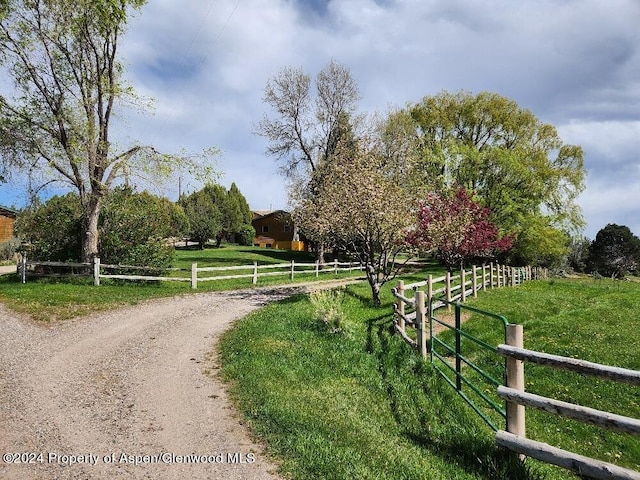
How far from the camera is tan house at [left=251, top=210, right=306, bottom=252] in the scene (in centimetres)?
7566

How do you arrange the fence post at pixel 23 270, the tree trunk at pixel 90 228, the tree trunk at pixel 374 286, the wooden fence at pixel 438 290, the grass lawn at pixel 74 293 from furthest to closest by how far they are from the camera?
the tree trunk at pixel 90 228 < the fence post at pixel 23 270 < the tree trunk at pixel 374 286 < the grass lawn at pixel 74 293 < the wooden fence at pixel 438 290

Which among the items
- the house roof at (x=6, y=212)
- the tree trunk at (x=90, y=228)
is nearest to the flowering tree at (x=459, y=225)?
the tree trunk at (x=90, y=228)

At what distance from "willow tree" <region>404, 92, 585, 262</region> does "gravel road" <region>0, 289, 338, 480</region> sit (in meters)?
25.3

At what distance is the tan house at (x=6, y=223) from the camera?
138 ft

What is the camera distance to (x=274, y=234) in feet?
263

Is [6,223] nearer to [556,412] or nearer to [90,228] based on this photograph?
[90,228]

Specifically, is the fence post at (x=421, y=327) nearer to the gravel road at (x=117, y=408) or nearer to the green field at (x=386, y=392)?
the green field at (x=386, y=392)

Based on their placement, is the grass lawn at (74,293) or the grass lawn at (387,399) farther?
the grass lawn at (74,293)

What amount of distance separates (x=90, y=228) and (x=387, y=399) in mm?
18484

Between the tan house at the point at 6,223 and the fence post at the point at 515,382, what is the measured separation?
4749 cm

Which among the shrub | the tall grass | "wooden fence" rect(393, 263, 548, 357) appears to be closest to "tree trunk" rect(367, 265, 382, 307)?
"wooden fence" rect(393, 263, 548, 357)

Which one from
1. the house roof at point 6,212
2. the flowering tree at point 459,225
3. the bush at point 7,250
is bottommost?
the bush at point 7,250

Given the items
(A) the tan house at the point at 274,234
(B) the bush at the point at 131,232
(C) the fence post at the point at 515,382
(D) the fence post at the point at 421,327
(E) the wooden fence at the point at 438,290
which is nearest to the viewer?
(C) the fence post at the point at 515,382

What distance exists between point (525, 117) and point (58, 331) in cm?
4001
